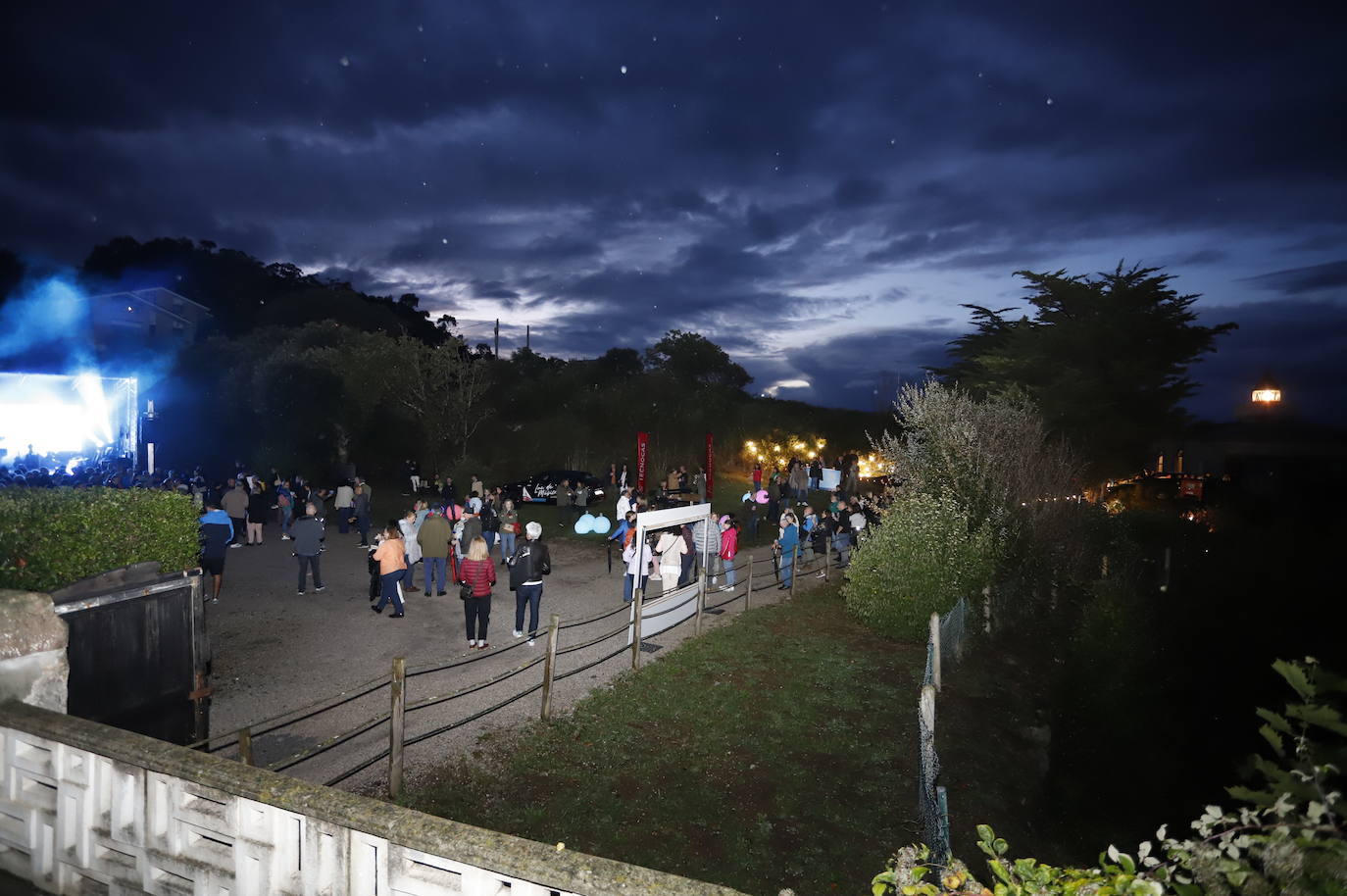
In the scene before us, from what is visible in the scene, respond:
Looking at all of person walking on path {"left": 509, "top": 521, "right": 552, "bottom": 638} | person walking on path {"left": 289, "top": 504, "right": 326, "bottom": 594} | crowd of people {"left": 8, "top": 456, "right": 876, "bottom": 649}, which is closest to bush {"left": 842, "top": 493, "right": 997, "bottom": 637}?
crowd of people {"left": 8, "top": 456, "right": 876, "bottom": 649}

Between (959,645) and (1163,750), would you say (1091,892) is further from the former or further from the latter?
(1163,750)

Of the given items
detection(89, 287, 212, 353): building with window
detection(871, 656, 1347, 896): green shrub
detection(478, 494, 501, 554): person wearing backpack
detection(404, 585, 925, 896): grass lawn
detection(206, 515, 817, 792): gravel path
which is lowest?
detection(404, 585, 925, 896): grass lawn

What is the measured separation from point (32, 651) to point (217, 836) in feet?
8.29

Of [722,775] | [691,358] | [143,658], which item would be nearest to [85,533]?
[143,658]

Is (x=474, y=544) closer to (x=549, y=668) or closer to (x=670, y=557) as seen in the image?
(x=549, y=668)

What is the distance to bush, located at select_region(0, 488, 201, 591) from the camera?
547cm

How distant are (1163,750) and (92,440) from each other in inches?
1093

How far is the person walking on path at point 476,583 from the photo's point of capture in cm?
1049

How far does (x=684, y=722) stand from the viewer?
881 centimetres

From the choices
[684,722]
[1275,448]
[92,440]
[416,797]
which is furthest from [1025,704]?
[1275,448]

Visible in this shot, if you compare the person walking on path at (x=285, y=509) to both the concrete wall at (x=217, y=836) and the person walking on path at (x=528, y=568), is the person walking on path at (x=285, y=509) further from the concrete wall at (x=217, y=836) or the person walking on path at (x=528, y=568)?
the concrete wall at (x=217, y=836)

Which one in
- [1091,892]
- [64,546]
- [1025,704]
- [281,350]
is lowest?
[1025,704]

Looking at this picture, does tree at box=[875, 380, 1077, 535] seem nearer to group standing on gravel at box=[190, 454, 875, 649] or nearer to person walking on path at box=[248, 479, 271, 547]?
group standing on gravel at box=[190, 454, 875, 649]

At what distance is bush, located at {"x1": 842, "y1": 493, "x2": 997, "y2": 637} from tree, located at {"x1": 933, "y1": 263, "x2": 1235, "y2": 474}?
61.5ft
